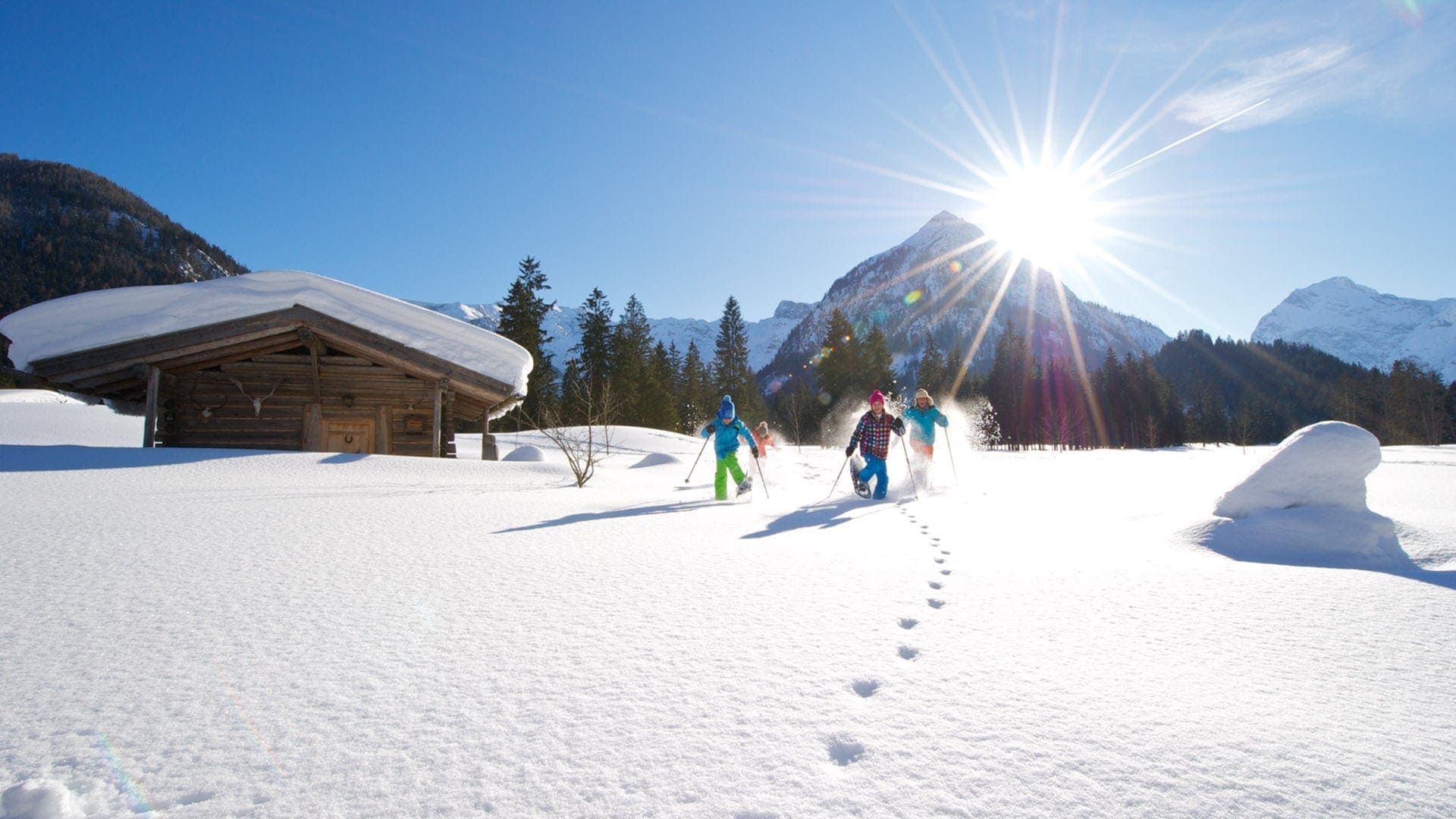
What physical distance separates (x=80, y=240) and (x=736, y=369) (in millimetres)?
94730

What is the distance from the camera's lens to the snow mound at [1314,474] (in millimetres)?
4562

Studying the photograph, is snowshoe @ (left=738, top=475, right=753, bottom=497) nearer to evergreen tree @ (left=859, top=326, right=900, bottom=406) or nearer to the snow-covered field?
the snow-covered field

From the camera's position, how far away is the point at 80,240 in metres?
81.6

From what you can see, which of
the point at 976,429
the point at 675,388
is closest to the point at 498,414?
the point at 675,388

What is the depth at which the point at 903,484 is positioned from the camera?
392 inches

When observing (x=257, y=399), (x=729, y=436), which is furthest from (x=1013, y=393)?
(x=257, y=399)

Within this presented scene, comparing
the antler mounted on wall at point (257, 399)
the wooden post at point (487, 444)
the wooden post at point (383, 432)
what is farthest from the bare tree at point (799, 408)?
the antler mounted on wall at point (257, 399)

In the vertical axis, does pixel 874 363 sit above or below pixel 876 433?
above

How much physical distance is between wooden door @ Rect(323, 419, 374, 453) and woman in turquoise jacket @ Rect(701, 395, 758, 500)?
30.5 ft

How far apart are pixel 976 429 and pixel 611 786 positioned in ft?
195

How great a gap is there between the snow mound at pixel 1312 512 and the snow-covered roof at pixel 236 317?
10.8 m

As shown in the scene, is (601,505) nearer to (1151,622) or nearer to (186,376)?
(1151,622)

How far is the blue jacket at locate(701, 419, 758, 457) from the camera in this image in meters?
8.48

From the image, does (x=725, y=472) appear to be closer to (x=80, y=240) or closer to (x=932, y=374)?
(x=932, y=374)
